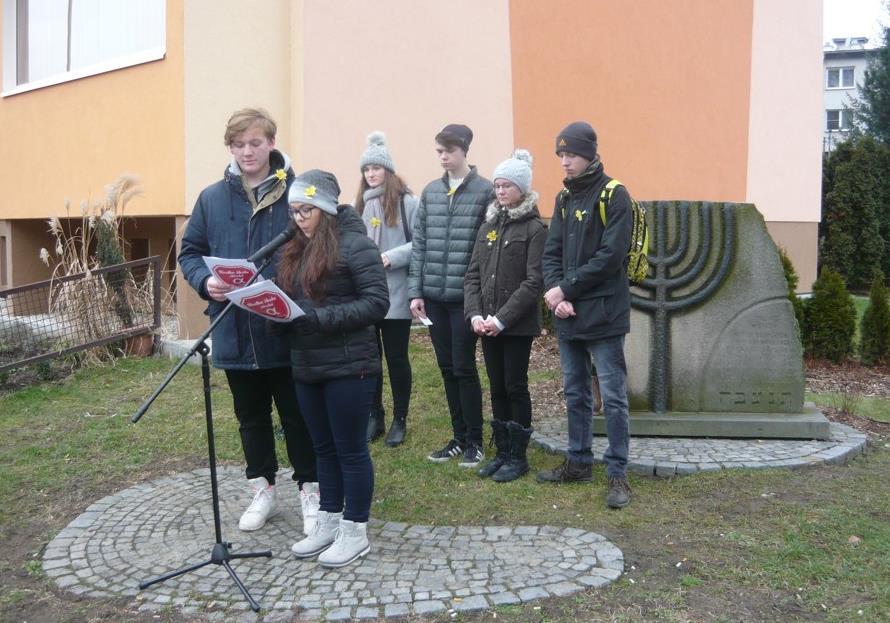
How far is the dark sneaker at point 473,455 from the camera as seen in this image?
17.0ft

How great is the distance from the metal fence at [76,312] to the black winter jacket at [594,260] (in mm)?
5206

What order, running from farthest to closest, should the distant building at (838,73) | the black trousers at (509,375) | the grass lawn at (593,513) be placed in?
1. the distant building at (838,73)
2. the black trousers at (509,375)
3. the grass lawn at (593,513)

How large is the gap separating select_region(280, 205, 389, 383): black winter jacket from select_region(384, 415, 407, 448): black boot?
1987 mm

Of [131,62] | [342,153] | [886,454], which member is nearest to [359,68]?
[342,153]

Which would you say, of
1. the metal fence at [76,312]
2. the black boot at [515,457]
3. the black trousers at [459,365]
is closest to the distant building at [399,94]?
the metal fence at [76,312]

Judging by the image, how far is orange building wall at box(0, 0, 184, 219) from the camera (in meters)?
8.80

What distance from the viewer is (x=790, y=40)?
519 inches

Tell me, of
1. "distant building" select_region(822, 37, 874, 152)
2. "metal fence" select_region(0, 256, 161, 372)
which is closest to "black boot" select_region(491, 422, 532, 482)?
"metal fence" select_region(0, 256, 161, 372)

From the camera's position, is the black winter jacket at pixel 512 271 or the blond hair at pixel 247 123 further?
the black winter jacket at pixel 512 271

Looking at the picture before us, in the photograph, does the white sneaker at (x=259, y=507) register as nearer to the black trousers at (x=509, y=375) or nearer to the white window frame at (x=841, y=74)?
the black trousers at (x=509, y=375)

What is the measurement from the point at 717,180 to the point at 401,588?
414 inches

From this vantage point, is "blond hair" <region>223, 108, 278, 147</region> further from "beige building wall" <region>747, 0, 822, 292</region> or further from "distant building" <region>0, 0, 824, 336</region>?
"beige building wall" <region>747, 0, 822, 292</region>

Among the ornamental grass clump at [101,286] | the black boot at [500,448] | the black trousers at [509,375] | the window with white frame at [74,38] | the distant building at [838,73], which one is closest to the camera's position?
the black trousers at [509,375]

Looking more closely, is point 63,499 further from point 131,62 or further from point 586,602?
point 131,62
